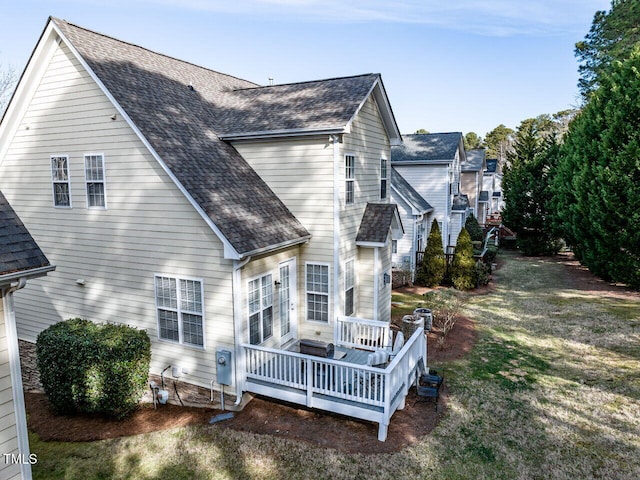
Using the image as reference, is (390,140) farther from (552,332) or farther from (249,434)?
(249,434)

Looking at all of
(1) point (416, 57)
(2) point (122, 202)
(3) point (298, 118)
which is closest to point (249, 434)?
(2) point (122, 202)

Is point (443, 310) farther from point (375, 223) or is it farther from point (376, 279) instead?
point (375, 223)

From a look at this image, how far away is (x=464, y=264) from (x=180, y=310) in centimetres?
1435

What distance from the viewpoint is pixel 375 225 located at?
12188mm

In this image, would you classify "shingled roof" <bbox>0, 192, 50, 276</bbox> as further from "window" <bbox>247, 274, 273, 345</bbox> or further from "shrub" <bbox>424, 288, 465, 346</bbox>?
"shrub" <bbox>424, 288, 465, 346</bbox>

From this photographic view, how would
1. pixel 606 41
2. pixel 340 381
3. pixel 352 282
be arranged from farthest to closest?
pixel 606 41, pixel 352 282, pixel 340 381

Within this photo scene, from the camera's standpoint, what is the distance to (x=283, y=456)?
7355 millimetres

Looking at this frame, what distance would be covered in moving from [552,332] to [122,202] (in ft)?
44.7

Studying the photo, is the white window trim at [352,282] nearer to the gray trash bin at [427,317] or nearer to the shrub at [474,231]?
the gray trash bin at [427,317]

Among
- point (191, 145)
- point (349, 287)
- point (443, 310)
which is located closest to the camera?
point (191, 145)

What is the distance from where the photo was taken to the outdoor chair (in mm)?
9102

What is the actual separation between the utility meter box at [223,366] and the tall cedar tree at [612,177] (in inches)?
714

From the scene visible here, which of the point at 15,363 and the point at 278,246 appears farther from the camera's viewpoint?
the point at 278,246

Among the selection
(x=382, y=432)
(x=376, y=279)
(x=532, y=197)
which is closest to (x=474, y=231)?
(x=532, y=197)
